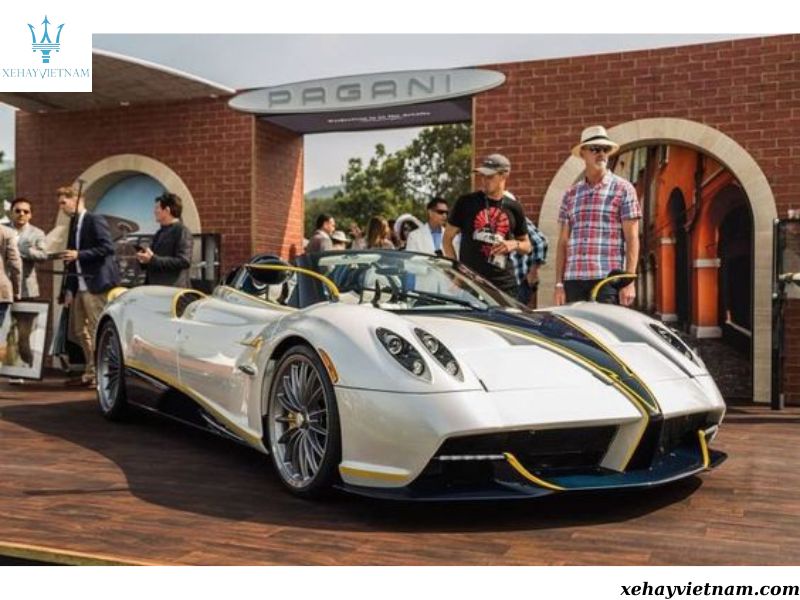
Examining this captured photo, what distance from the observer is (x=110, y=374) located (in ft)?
20.6

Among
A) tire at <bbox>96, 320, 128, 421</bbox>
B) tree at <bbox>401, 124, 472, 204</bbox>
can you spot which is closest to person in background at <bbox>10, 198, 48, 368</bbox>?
tire at <bbox>96, 320, 128, 421</bbox>

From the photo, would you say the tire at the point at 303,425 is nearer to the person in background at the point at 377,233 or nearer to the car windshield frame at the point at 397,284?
the car windshield frame at the point at 397,284

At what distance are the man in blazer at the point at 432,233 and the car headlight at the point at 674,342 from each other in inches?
130

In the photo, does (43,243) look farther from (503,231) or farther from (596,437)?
(596,437)

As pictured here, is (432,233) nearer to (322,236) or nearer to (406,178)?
(322,236)

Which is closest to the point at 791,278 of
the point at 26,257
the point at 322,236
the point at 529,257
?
the point at 529,257

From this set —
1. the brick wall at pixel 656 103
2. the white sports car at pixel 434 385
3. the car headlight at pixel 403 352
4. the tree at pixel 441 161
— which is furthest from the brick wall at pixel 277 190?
the tree at pixel 441 161

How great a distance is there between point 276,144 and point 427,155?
37.7 meters

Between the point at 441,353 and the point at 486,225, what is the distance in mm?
2488

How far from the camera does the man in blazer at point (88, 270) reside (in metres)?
8.23

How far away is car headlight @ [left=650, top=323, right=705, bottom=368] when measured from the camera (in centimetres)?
436

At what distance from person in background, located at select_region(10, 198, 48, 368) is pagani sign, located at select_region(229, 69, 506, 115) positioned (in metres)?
2.70


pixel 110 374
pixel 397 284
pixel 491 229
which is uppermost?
pixel 491 229

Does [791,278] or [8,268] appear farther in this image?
[8,268]
